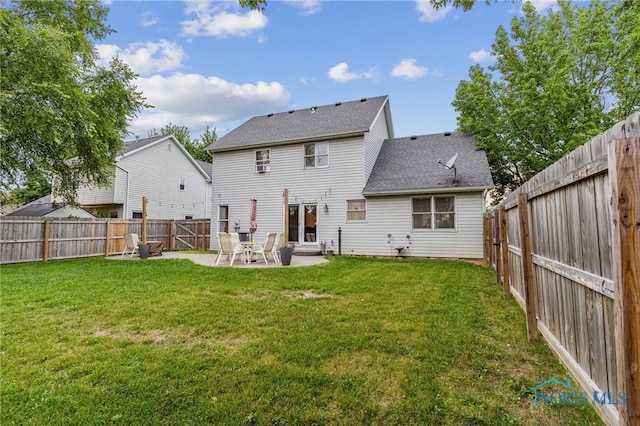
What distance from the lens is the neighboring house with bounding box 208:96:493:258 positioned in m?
11.5

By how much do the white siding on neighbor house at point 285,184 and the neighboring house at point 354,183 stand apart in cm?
4

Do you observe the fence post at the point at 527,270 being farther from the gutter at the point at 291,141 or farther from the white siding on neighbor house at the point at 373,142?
the gutter at the point at 291,141

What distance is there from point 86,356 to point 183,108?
25907 millimetres

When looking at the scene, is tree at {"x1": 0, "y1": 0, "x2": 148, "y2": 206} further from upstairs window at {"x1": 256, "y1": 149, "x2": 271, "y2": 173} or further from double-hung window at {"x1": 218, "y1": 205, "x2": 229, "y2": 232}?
upstairs window at {"x1": 256, "y1": 149, "x2": 271, "y2": 173}

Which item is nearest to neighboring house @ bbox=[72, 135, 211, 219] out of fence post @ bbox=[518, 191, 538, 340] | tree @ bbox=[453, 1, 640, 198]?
tree @ bbox=[453, 1, 640, 198]

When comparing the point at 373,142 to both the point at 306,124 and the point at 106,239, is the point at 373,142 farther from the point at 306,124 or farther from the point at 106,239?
the point at 106,239

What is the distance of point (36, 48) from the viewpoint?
9.06 m

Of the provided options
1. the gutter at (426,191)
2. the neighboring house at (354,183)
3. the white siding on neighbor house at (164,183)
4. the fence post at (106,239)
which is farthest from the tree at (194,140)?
the gutter at (426,191)

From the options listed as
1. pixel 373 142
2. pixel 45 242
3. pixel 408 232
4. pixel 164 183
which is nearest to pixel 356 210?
pixel 408 232

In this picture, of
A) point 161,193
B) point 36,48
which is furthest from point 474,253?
point 161,193

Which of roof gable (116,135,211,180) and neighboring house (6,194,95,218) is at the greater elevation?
roof gable (116,135,211,180)

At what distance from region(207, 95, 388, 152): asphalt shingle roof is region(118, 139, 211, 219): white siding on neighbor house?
681 centimetres

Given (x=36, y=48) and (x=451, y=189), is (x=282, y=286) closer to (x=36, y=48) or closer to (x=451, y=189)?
(x=451, y=189)
